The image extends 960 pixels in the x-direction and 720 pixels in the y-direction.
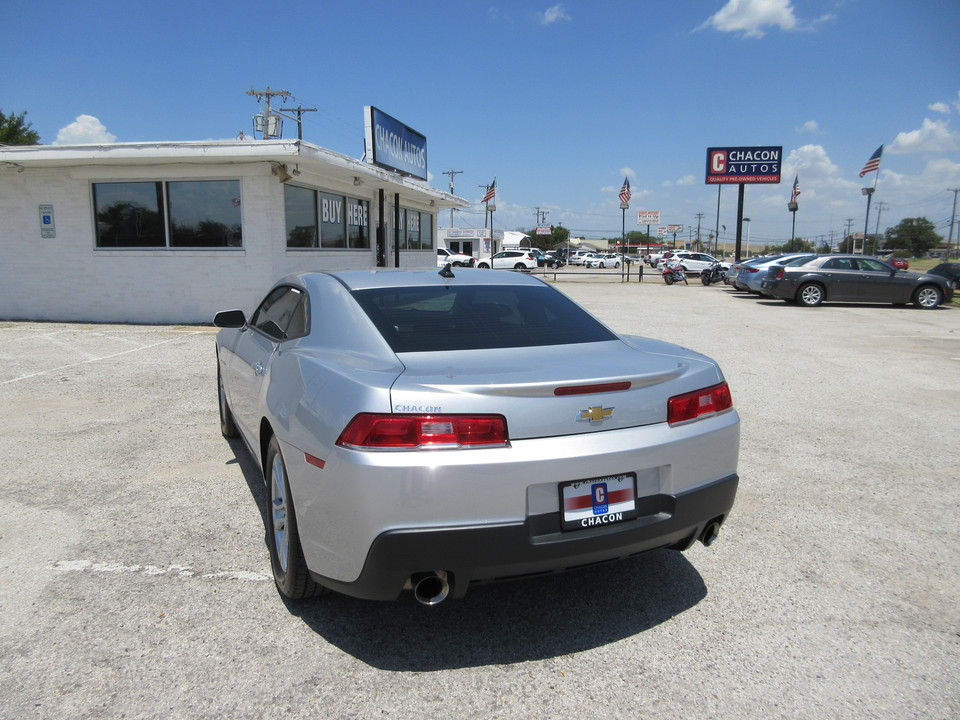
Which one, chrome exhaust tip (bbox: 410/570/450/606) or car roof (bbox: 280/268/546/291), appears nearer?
chrome exhaust tip (bbox: 410/570/450/606)

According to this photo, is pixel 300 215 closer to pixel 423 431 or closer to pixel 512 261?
pixel 423 431

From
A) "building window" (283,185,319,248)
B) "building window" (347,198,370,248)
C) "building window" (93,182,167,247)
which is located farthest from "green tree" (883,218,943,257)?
"building window" (93,182,167,247)

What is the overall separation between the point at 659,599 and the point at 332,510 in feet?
5.33

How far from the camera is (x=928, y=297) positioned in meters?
18.7

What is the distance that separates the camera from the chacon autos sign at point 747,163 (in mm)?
33156

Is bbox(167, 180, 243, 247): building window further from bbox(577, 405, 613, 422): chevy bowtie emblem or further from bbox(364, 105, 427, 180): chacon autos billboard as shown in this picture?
bbox(577, 405, 613, 422): chevy bowtie emblem

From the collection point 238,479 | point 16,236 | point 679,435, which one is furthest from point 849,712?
point 16,236

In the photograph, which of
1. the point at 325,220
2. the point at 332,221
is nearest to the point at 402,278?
the point at 325,220

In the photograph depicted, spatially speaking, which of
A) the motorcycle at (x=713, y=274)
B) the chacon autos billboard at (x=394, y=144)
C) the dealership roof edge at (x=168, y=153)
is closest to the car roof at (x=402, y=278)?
the dealership roof edge at (x=168, y=153)

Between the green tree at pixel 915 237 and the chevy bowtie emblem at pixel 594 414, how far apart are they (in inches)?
4370

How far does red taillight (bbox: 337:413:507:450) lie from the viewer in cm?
239

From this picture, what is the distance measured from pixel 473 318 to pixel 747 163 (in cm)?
3412

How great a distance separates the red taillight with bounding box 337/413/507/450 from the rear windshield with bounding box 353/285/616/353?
0.55 metres

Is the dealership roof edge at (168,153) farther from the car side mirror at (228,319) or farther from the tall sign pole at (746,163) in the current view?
the tall sign pole at (746,163)
